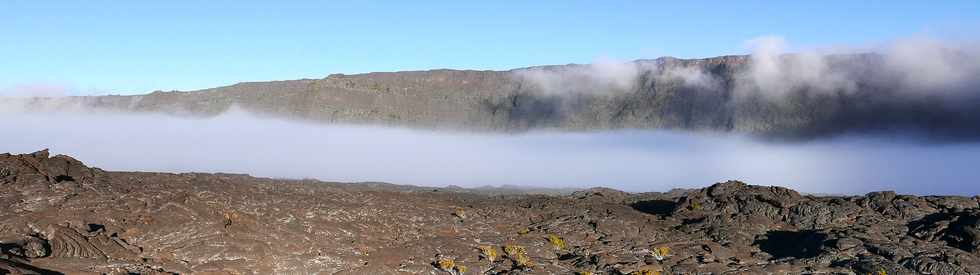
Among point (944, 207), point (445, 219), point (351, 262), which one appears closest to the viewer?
point (351, 262)

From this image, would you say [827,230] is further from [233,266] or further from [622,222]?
[233,266]

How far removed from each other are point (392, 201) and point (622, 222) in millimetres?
14326

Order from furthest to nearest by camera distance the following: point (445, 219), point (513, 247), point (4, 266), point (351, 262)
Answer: point (445, 219), point (513, 247), point (351, 262), point (4, 266)

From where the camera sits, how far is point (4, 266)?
29875 millimetres

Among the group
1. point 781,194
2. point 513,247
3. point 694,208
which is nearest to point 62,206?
point 513,247

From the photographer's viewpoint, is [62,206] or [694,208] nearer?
[62,206]

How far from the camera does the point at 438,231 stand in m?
58.6

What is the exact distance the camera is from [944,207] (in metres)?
68.1

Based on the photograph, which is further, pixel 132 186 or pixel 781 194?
pixel 781 194

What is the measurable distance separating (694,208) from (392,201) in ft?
65.4

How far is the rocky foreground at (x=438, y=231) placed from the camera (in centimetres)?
4519

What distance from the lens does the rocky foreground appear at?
45.2m

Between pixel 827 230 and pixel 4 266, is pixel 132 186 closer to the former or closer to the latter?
pixel 4 266

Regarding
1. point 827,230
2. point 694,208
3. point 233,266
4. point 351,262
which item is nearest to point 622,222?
point 694,208
